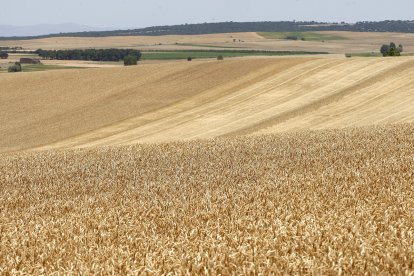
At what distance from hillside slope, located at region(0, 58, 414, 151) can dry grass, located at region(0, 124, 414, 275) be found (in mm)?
17766

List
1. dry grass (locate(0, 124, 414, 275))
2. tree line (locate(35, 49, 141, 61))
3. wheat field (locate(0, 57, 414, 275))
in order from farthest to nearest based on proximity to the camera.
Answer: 1. tree line (locate(35, 49, 141, 61))
2. wheat field (locate(0, 57, 414, 275))
3. dry grass (locate(0, 124, 414, 275))

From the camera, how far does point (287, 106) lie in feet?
145

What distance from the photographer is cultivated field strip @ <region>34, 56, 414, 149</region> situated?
38781 millimetres

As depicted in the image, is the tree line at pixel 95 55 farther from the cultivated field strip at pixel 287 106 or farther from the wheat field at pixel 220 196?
the wheat field at pixel 220 196

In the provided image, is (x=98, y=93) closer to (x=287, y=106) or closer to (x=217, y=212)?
(x=287, y=106)

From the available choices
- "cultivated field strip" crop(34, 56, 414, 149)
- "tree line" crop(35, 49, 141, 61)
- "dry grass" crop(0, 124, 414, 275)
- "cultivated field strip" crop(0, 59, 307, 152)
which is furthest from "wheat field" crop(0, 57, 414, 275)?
"tree line" crop(35, 49, 141, 61)

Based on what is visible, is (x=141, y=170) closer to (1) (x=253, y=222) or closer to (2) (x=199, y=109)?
(1) (x=253, y=222)

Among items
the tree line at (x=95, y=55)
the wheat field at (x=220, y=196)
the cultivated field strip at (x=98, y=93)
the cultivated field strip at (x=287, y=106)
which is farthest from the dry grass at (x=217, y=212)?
the tree line at (x=95, y=55)

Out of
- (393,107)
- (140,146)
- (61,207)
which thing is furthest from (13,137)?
(61,207)

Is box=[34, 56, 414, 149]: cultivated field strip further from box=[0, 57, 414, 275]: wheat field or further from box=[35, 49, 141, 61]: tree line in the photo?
box=[35, 49, 141, 61]: tree line

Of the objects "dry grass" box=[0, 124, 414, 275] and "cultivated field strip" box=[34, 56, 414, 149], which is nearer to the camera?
"dry grass" box=[0, 124, 414, 275]

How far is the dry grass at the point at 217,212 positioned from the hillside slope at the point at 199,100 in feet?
58.3

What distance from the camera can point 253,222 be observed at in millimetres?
9719

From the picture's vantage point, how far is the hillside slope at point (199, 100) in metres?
39.9
